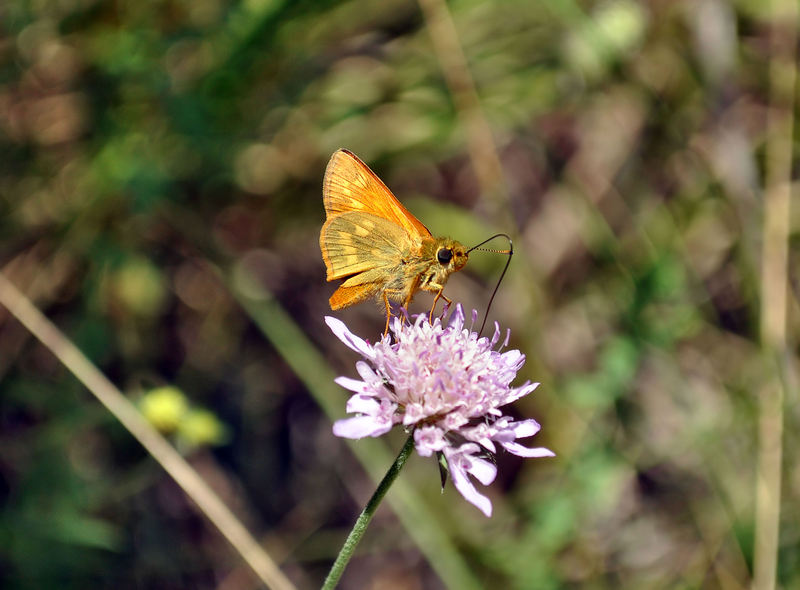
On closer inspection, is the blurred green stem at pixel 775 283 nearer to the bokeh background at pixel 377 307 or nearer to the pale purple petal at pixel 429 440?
the bokeh background at pixel 377 307

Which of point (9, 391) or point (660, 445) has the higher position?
point (9, 391)

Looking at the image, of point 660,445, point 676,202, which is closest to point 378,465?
point 660,445

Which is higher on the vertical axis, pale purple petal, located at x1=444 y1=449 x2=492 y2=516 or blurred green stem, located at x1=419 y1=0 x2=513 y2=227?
blurred green stem, located at x1=419 y1=0 x2=513 y2=227

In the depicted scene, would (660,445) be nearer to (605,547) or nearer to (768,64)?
(605,547)

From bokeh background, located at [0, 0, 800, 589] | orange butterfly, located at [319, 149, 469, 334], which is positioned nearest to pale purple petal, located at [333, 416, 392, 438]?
orange butterfly, located at [319, 149, 469, 334]

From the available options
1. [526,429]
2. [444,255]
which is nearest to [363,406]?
[526,429]

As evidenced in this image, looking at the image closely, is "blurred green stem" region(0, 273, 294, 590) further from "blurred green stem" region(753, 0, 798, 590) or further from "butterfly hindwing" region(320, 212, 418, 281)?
"blurred green stem" region(753, 0, 798, 590)
